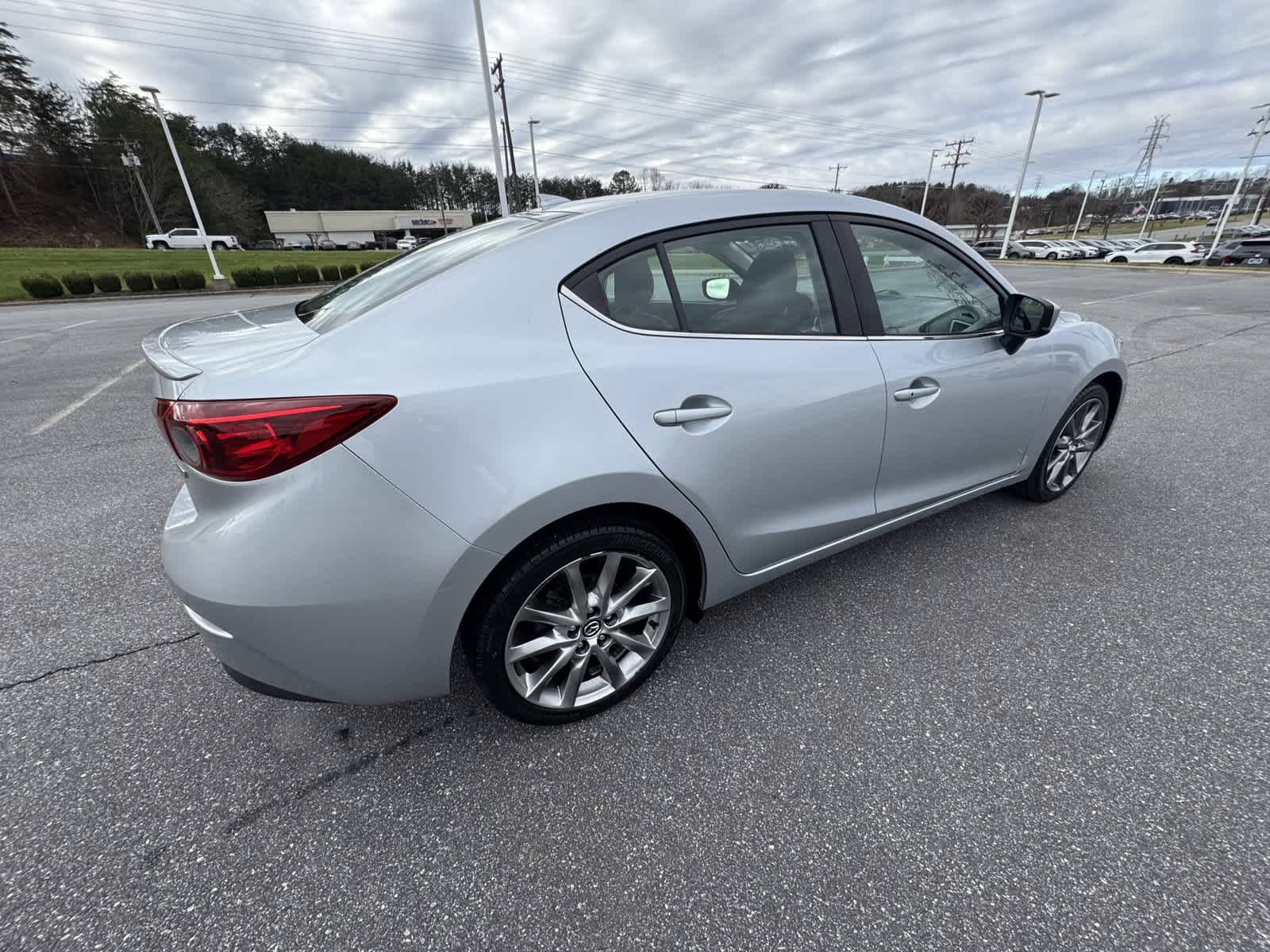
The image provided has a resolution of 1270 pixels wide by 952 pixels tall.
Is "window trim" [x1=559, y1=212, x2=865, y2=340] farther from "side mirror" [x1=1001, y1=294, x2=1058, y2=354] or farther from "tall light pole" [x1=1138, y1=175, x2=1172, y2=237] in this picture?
"tall light pole" [x1=1138, y1=175, x2=1172, y2=237]

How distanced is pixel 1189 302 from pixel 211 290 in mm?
28694

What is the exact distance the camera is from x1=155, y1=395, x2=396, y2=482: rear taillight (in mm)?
1356

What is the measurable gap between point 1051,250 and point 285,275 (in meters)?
47.5

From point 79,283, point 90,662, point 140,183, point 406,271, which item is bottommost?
point 79,283

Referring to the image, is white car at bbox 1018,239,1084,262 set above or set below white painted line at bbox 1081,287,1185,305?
below

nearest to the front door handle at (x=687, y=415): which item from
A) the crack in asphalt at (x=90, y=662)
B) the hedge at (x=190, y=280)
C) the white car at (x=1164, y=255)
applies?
the crack in asphalt at (x=90, y=662)

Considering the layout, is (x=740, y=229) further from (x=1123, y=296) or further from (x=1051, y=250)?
(x=1051, y=250)

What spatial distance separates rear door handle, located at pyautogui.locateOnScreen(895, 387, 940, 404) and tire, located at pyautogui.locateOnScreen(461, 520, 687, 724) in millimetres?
1067

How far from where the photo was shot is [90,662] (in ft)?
7.23

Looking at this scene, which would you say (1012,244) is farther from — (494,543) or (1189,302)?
(494,543)

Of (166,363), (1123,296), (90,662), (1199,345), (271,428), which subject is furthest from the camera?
(1123,296)

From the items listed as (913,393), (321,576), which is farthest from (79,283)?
(913,393)

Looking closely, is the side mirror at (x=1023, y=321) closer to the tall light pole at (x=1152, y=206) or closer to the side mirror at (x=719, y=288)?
the side mirror at (x=719, y=288)

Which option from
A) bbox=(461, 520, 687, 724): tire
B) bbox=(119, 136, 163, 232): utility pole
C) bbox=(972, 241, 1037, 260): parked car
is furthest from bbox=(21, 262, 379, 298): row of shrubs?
bbox=(972, 241, 1037, 260): parked car
